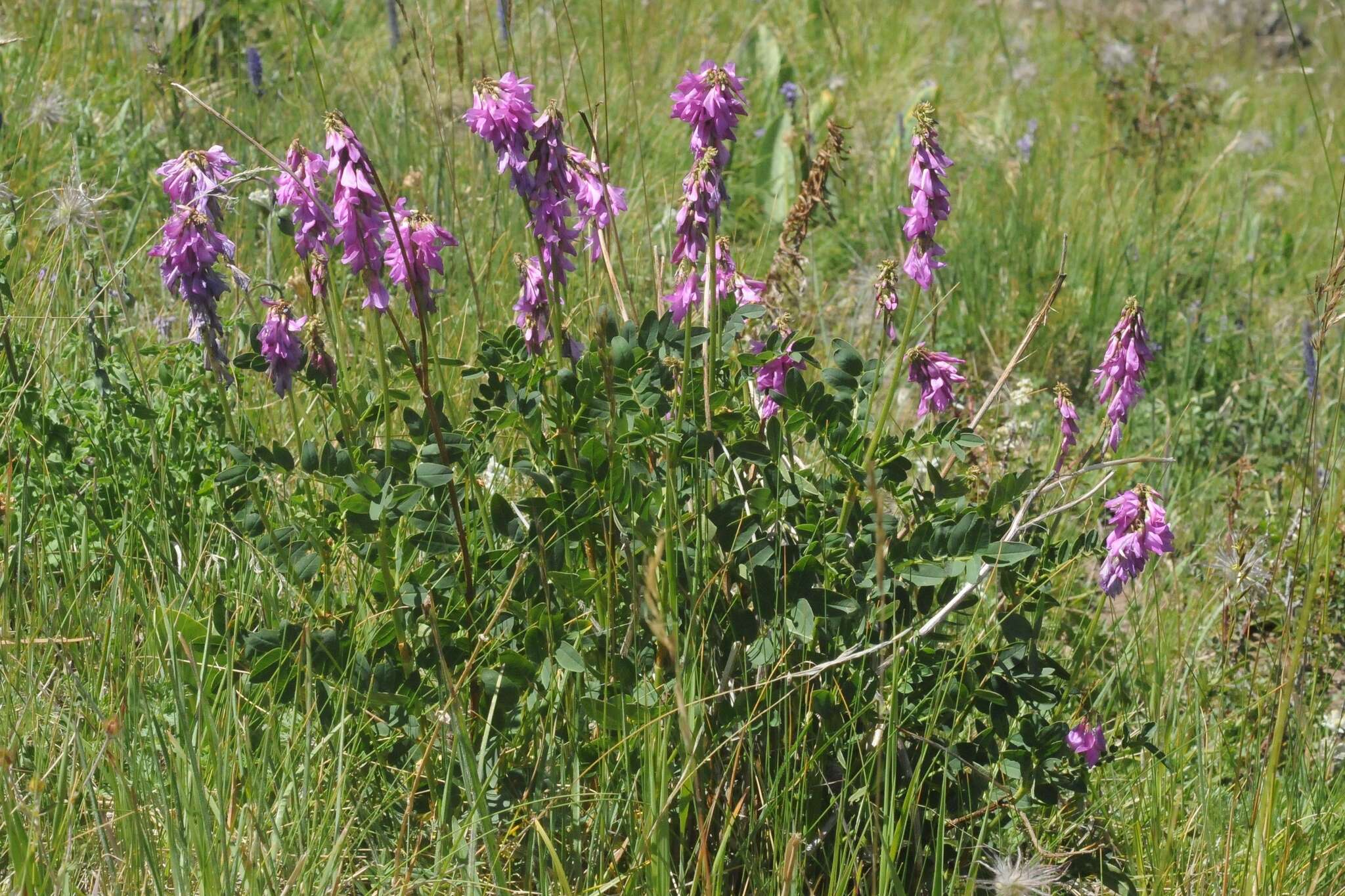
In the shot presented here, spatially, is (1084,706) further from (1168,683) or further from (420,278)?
(420,278)

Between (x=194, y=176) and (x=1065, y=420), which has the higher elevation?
(x=194, y=176)

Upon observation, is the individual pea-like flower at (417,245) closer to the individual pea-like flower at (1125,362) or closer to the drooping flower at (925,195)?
the drooping flower at (925,195)

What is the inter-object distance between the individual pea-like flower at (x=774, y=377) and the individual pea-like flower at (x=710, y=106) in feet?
0.93

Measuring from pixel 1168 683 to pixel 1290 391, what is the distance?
5.92 ft

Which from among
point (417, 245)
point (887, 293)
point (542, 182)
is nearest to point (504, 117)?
point (542, 182)

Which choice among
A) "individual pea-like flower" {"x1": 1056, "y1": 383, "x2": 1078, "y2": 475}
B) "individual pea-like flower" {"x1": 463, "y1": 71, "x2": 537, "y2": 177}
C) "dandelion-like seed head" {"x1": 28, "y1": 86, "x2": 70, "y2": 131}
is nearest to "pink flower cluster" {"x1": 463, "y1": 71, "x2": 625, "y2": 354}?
"individual pea-like flower" {"x1": 463, "y1": 71, "x2": 537, "y2": 177}

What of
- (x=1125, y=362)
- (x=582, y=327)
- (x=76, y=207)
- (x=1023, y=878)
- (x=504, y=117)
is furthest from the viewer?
(x=582, y=327)

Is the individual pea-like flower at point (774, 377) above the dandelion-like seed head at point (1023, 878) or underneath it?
above

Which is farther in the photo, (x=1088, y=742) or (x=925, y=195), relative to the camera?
(x=1088, y=742)

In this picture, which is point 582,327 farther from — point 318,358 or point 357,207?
point 357,207

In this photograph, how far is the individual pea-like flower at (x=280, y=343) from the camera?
70.1 inches

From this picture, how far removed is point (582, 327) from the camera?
2.90m

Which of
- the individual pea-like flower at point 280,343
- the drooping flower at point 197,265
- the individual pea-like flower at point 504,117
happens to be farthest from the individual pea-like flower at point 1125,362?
the drooping flower at point 197,265

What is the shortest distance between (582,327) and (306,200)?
1.25 meters
